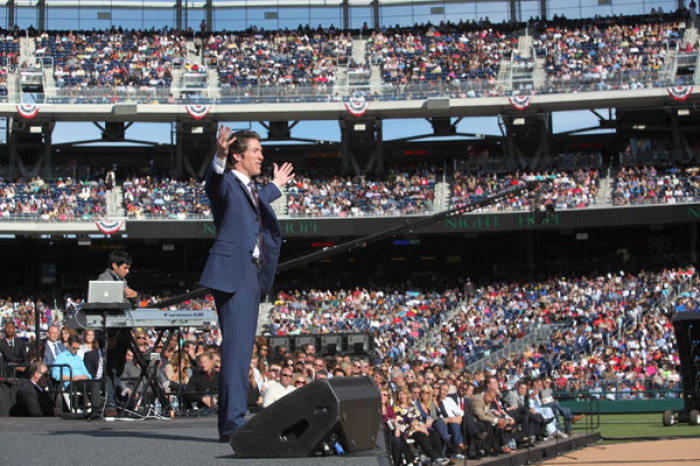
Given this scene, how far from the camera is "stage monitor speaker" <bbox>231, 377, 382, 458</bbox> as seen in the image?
14.1 feet

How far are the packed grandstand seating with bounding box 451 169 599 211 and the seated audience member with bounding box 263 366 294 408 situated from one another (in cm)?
2450

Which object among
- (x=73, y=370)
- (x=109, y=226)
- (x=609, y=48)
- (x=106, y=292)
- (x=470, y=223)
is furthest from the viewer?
(x=609, y=48)

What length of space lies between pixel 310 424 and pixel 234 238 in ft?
4.44

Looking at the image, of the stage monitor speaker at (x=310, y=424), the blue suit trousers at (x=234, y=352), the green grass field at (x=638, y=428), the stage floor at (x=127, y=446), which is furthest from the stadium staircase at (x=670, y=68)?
the stage monitor speaker at (x=310, y=424)

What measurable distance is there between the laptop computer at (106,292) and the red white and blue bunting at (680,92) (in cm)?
3006

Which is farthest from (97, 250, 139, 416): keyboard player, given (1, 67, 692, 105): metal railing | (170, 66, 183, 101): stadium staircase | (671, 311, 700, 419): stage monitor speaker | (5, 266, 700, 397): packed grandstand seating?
(170, 66, 183, 101): stadium staircase

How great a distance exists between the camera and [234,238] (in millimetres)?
5266

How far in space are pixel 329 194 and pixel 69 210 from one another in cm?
967

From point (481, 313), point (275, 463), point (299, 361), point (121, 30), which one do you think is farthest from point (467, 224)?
point (275, 463)

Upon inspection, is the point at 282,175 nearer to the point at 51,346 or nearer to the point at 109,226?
the point at 51,346

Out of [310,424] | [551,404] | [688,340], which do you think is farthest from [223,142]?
[551,404]

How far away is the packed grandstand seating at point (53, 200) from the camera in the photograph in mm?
33125

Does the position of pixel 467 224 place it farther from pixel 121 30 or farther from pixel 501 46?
pixel 121 30

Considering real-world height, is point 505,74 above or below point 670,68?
above
